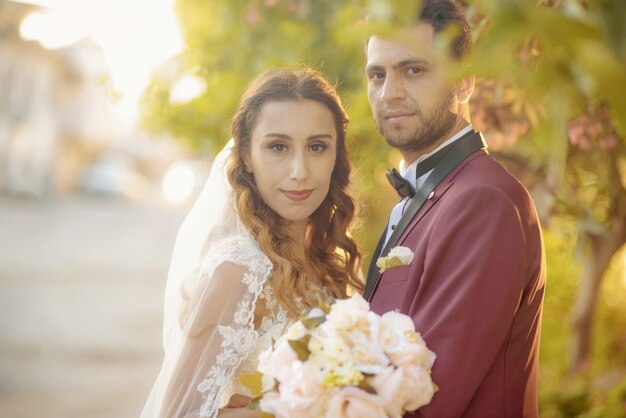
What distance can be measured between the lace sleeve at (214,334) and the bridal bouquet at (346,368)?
649mm

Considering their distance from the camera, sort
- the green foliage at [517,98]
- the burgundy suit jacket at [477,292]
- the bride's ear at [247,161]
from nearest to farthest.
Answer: the green foliage at [517,98] → the burgundy suit jacket at [477,292] → the bride's ear at [247,161]

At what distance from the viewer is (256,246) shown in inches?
125

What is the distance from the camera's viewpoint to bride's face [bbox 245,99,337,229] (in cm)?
320

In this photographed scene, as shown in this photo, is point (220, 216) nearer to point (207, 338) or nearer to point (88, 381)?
point (207, 338)

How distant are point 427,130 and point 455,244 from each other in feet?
2.39

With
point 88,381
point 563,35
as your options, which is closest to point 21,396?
point 88,381

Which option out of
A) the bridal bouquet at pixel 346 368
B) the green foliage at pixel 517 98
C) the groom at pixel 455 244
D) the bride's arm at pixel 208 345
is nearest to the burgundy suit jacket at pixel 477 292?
the groom at pixel 455 244

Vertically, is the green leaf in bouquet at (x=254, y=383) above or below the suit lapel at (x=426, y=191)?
below

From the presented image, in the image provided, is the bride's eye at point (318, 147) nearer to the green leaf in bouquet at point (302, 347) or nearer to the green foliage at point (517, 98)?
the green foliage at point (517, 98)

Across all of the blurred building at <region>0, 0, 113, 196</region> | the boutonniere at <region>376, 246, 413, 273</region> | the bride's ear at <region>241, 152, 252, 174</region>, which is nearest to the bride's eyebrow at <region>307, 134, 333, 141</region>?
the bride's ear at <region>241, 152, 252, 174</region>

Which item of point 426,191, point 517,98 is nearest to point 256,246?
point 426,191

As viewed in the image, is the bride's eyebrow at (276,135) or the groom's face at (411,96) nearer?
the groom's face at (411,96)

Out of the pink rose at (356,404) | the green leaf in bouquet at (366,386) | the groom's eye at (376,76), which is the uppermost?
the groom's eye at (376,76)

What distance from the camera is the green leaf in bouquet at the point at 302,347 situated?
2193mm
